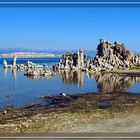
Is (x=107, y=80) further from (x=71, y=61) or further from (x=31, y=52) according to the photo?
(x=31, y=52)

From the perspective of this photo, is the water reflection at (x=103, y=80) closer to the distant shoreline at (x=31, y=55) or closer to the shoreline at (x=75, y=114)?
the shoreline at (x=75, y=114)

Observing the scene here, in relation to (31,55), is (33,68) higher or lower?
lower

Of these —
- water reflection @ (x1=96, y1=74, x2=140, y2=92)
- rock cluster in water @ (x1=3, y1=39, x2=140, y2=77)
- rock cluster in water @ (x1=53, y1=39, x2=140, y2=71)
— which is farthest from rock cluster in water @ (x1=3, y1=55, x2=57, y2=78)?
water reflection @ (x1=96, y1=74, x2=140, y2=92)

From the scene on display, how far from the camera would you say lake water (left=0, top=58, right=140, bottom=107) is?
6570mm

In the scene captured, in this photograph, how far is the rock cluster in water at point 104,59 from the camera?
260 inches

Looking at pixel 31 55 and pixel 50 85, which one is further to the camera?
pixel 50 85

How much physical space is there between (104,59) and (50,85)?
76cm

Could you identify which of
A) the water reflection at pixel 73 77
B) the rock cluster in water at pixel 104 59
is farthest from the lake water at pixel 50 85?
the rock cluster in water at pixel 104 59

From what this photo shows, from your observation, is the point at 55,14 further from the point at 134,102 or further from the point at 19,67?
the point at 134,102

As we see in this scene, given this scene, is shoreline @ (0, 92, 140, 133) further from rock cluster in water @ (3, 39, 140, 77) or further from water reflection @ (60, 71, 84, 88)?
rock cluster in water @ (3, 39, 140, 77)

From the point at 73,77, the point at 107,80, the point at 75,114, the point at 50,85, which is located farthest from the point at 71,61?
the point at 75,114

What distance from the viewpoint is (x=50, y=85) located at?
22.1ft

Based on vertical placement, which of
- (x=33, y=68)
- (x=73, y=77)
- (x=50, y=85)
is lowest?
(x=50, y=85)
